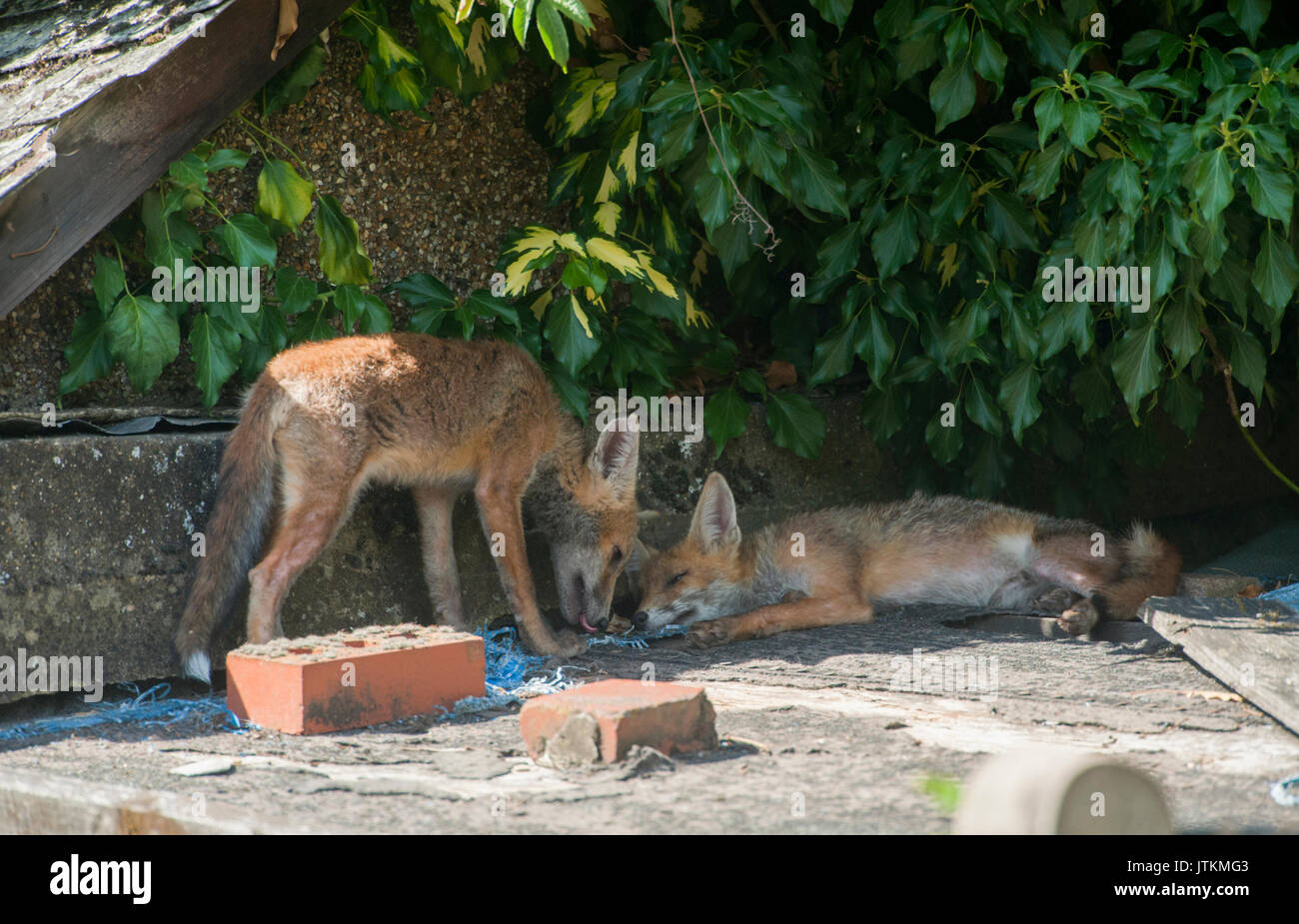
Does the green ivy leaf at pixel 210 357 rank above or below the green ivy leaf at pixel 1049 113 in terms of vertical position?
below

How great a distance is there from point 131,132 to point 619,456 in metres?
2.64

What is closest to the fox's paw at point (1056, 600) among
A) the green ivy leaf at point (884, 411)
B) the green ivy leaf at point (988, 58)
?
the green ivy leaf at point (884, 411)

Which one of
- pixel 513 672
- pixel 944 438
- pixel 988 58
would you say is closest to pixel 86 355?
pixel 513 672

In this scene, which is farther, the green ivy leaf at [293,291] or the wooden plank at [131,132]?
the green ivy leaf at [293,291]

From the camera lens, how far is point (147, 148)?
4852 millimetres

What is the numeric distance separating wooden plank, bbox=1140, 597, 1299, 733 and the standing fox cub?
98.3 inches

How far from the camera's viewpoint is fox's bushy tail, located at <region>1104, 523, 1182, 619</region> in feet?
20.2

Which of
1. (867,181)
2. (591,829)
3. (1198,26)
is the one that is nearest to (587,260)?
(867,181)

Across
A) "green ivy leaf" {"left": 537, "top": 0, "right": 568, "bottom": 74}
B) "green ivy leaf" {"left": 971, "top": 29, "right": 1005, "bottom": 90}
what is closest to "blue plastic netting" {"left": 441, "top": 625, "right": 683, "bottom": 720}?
"green ivy leaf" {"left": 537, "top": 0, "right": 568, "bottom": 74}

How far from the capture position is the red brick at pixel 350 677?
3973 mm

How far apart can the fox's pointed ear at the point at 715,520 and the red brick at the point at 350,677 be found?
2292 mm

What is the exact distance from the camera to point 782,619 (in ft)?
20.3

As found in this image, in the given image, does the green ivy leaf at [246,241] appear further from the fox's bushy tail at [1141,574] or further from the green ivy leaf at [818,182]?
the fox's bushy tail at [1141,574]
